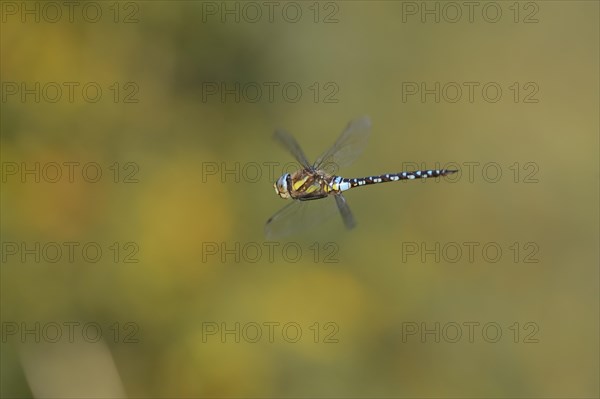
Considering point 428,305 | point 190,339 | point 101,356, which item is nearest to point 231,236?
point 190,339

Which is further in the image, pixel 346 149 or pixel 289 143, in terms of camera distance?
pixel 346 149

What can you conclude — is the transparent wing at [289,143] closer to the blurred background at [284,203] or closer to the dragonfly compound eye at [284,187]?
the dragonfly compound eye at [284,187]

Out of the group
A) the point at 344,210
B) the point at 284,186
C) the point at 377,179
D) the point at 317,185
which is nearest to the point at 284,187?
the point at 284,186

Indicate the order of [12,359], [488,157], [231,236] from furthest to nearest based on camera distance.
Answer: [488,157] → [231,236] → [12,359]

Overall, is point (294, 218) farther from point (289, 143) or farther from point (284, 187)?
point (289, 143)

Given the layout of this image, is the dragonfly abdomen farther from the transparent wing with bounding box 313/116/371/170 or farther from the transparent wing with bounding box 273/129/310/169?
the transparent wing with bounding box 273/129/310/169

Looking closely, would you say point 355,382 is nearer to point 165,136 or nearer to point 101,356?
point 101,356

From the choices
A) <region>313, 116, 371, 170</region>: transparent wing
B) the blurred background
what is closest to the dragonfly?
<region>313, 116, 371, 170</region>: transparent wing
